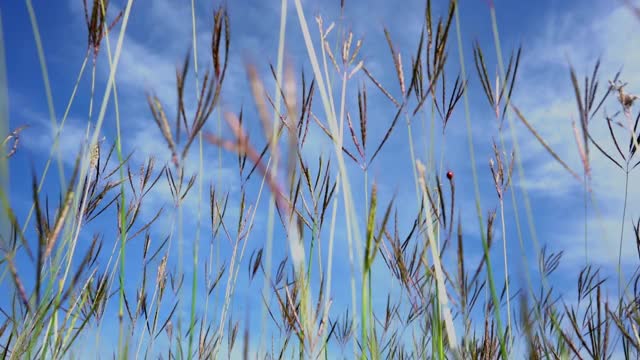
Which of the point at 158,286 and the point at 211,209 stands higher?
the point at 211,209

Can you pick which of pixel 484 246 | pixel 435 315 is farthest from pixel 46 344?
pixel 484 246

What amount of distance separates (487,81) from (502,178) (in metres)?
0.72

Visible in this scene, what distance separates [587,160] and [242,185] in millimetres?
907

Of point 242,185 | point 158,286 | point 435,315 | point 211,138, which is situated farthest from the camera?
point 158,286

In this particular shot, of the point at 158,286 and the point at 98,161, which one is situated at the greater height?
the point at 98,161

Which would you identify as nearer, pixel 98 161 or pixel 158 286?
pixel 98 161

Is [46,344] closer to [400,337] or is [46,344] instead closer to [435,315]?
[435,315]

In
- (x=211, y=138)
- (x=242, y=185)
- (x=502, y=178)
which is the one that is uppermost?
(x=502, y=178)

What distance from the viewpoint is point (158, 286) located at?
2.00 meters

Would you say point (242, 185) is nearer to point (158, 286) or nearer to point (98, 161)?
point (98, 161)

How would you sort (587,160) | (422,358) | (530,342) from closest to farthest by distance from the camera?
(530,342) → (587,160) → (422,358)

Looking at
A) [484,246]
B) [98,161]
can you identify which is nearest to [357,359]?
[484,246]

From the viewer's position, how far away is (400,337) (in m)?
2.38

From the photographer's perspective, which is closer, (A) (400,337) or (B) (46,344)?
(B) (46,344)
